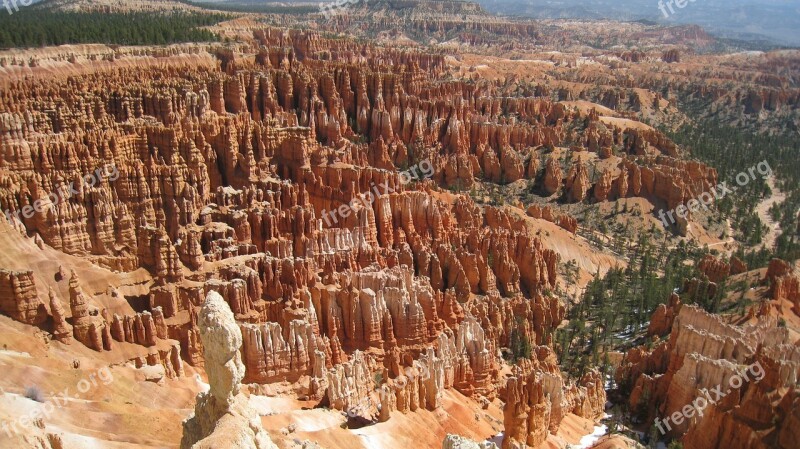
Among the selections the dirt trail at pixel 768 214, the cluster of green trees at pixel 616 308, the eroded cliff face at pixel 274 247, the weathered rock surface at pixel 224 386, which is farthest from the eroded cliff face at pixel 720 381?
the dirt trail at pixel 768 214

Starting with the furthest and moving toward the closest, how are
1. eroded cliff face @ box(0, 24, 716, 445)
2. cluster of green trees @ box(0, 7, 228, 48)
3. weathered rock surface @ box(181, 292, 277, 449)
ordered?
1. cluster of green trees @ box(0, 7, 228, 48)
2. eroded cliff face @ box(0, 24, 716, 445)
3. weathered rock surface @ box(181, 292, 277, 449)

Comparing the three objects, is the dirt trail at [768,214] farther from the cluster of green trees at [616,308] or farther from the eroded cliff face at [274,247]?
the eroded cliff face at [274,247]

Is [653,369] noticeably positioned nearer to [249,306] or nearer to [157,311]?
[249,306]

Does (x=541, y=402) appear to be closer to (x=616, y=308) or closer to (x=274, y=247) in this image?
(x=274, y=247)

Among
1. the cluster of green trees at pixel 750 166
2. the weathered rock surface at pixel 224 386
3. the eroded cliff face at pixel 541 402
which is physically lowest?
the cluster of green trees at pixel 750 166

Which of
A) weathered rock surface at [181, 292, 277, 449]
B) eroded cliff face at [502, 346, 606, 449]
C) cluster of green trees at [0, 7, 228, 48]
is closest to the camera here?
weathered rock surface at [181, 292, 277, 449]

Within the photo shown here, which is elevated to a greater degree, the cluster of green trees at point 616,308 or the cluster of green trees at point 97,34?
the cluster of green trees at point 97,34

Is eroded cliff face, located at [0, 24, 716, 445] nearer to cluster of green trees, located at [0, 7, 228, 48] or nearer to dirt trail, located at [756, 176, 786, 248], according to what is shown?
cluster of green trees, located at [0, 7, 228, 48]

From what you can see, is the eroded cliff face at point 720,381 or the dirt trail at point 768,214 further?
the dirt trail at point 768,214

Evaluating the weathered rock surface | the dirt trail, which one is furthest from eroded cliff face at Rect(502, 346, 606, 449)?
the dirt trail

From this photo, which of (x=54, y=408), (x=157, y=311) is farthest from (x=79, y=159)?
(x=54, y=408)
